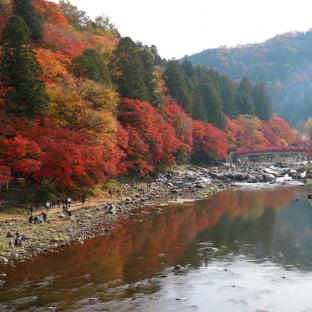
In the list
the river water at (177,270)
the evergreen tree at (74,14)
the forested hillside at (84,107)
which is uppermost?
the evergreen tree at (74,14)

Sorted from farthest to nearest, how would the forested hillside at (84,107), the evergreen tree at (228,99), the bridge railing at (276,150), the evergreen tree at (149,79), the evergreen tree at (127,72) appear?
1. the evergreen tree at (228,99)
2. the bridge railing at (276,150)
3. the evergreen tree at (149,79)
4. the evergreen tree at (127,72)
5. the forested hillside at (84,107)

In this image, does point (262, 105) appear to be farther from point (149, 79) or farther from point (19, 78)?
point (19, 78)

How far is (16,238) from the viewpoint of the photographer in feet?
83.7

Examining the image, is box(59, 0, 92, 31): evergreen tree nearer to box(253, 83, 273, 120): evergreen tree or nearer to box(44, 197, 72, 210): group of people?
box(44, 197, 72, 210): group of people

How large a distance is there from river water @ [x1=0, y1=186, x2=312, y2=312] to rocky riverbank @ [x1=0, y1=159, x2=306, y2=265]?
4.90 feet

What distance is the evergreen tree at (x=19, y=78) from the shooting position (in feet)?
119

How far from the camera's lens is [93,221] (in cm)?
3316

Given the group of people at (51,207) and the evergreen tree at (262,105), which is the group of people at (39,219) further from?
the evergreen tree at (262,105)

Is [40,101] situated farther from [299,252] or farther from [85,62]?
[299,252]

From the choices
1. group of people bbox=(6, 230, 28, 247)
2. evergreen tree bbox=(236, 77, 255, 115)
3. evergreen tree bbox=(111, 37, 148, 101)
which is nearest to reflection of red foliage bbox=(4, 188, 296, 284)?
group of people bbox=(6, 230, 28, 247)

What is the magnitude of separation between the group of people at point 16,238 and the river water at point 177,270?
2.62 m

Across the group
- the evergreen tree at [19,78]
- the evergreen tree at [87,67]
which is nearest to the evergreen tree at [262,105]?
the evergreen tree at [87,67]

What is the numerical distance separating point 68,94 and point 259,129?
266 ft

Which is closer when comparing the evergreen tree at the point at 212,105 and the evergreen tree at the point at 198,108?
the evergreen tree at the point at 198,108
